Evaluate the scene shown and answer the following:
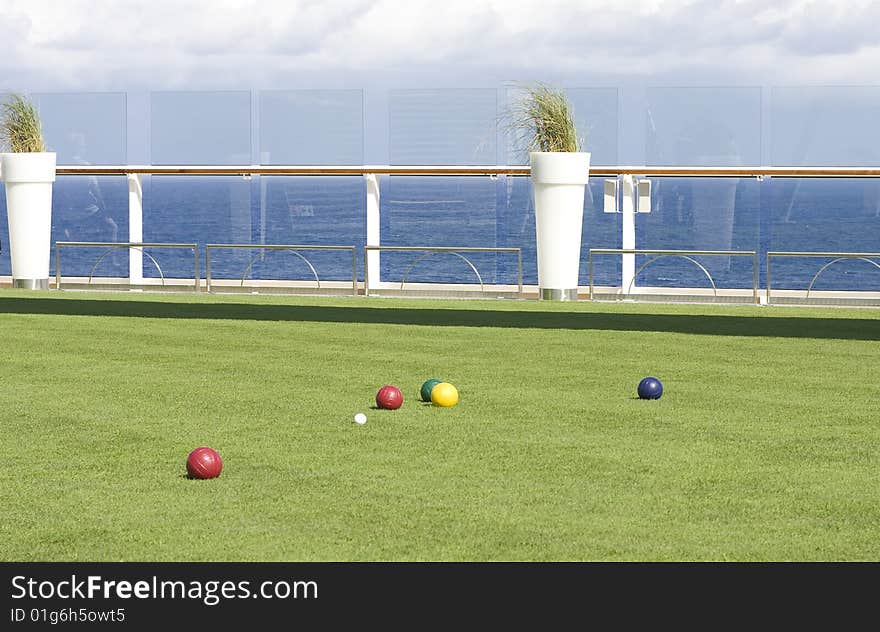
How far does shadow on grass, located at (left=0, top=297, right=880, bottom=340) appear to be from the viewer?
14695mm

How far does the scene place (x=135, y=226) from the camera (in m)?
22.2

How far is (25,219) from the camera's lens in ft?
68.4

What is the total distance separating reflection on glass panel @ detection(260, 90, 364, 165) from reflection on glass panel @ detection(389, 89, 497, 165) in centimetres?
64

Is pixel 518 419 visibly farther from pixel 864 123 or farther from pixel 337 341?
pixel 864 123

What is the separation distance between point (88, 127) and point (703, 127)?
29.2ft

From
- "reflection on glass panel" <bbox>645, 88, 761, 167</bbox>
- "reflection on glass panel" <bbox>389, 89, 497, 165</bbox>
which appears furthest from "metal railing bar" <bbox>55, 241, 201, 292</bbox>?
"reflection on glass panel" <bbox>645, 88, 761, 167</bbox>

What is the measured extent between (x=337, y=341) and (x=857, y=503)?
770 centimetres

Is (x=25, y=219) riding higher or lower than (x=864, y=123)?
lower

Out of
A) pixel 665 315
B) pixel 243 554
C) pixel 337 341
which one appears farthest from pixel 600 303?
pixel 243 554

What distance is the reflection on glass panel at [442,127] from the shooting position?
20625mm

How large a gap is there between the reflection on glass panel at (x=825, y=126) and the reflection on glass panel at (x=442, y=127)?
3.83 metres

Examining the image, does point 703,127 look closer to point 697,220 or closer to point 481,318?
point 697,220

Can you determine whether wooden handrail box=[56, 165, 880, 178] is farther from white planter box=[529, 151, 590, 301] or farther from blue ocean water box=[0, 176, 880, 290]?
white planter box=[529, 151, 590, 301]

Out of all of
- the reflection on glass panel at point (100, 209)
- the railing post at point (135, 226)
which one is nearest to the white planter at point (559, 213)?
the reflection on glass panel at point (100, 209)
